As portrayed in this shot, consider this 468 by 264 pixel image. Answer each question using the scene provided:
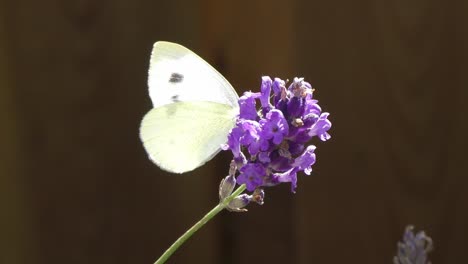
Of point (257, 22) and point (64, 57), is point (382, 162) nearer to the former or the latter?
point (257, 22)

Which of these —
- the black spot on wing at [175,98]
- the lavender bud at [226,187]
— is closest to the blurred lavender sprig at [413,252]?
the lavender bud at [226,187]

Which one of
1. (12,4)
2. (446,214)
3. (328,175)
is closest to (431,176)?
(446,214)

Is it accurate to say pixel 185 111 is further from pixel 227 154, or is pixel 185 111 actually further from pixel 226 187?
pixel 227 154

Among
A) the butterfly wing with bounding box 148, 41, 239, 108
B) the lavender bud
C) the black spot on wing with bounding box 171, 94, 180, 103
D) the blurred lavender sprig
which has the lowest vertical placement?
the blurred lavender sprig

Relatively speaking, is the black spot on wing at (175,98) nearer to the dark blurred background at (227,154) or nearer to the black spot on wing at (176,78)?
the black spot on wing at (176,78)

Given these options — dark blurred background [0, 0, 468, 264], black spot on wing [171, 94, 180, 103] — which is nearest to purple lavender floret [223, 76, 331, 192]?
black spot on wing [171, 94, 180, 103]

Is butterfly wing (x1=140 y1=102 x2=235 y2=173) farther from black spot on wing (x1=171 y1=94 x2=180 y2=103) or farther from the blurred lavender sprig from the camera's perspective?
the blurred lavender sprig

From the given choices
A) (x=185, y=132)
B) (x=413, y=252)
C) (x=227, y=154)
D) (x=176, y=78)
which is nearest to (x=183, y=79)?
(x=176, y=78)
